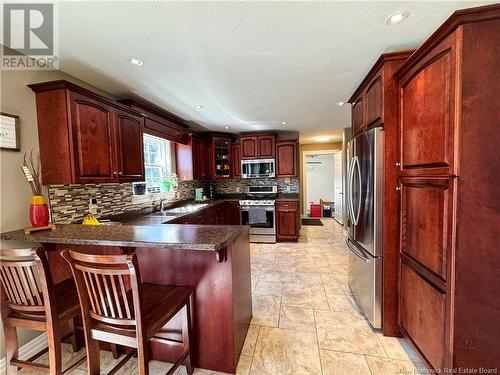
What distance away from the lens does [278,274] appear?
3.05 m

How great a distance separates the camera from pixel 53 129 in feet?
5.97

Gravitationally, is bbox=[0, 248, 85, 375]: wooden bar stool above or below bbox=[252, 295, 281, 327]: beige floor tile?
above

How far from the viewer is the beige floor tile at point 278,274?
2.90m

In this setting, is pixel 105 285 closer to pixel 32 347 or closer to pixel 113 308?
pixel 113 308

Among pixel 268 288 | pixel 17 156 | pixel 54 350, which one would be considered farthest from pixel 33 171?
pixel 268 288

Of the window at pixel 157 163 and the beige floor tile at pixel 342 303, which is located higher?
the window at pixel 157 163

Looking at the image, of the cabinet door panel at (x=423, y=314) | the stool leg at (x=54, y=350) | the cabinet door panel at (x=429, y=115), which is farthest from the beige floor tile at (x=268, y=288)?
the cabinet door panel at (x=429, y=115)

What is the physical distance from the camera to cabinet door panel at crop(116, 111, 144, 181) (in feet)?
7.67

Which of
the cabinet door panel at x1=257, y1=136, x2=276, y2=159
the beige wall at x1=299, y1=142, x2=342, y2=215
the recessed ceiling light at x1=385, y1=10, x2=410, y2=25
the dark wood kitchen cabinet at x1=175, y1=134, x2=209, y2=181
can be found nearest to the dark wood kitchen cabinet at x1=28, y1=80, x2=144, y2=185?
the dark wood kitchen cabinet at x1=175, y1=134, x2=209, y2=181

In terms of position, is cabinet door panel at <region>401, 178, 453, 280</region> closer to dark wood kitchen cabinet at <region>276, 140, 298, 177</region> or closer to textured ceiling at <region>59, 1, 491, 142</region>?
textured ceiling at <region>59, 1, 491, 142</region>

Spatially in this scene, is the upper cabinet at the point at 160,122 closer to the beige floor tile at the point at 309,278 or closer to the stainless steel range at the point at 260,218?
the stainless steel range at the point at 260,218

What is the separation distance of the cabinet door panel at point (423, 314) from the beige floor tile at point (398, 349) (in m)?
0.18

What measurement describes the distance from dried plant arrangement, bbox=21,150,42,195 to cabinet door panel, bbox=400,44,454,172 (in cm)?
278

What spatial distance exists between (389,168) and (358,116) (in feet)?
2.64
